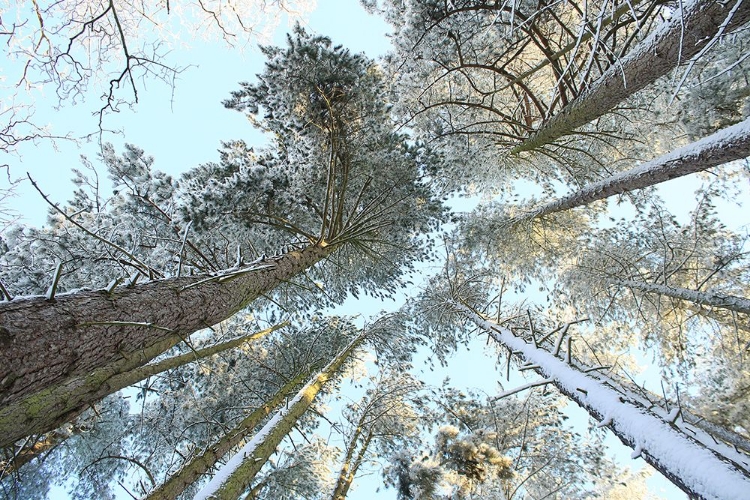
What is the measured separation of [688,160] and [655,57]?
3.93 feet

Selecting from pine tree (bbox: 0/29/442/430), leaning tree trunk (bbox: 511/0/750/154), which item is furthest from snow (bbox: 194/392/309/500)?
leaning tree trunk (bbox: 511/0/750/154)

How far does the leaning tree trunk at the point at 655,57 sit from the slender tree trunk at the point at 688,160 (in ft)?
2.82

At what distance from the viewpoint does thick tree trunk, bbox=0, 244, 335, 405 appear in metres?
1.65

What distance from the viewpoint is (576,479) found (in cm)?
570

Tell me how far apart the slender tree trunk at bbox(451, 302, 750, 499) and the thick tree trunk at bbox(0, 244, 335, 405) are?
2.98m

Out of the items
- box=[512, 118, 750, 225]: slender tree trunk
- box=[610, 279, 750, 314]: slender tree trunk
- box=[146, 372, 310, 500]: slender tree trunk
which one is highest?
box=[512, 118, 750, 225]: slender tree trunk

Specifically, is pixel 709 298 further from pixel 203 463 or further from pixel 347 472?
pixel 203 463

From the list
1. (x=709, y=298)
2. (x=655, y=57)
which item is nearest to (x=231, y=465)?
(x=655, y=57)

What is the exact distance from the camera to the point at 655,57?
3582mm

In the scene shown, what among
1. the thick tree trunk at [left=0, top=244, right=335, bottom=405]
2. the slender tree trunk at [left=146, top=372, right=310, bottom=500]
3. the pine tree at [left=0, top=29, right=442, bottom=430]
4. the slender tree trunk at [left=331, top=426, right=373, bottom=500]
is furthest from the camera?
the slender tree trunk at [left=331, top=426, right=373, bottom=500]

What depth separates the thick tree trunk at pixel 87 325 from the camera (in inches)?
65.1

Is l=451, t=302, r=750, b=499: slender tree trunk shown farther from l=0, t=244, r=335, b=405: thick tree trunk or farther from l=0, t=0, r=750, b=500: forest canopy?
l=0, t=244, r=335, b=405: thick tree trunk

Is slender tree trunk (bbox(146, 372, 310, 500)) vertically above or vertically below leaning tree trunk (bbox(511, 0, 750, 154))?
below

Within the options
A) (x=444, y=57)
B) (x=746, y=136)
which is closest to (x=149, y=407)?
(x=444, y=57)
